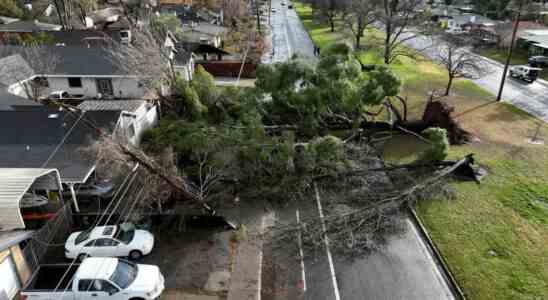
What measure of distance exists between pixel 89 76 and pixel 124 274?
2149 centimetres

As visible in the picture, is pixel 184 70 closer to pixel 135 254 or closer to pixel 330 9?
pixel 135 254

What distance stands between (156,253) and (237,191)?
16.6 feet

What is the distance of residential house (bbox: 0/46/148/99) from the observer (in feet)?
94.3

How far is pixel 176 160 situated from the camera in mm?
19328

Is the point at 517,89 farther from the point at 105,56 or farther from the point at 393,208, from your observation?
the point at 105,56

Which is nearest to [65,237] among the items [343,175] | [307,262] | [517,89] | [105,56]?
[307,262]

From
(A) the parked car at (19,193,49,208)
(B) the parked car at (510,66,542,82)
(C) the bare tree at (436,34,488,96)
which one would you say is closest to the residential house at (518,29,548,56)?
(C) the bare tree at (436,34,488,96)

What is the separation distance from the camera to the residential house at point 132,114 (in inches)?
775

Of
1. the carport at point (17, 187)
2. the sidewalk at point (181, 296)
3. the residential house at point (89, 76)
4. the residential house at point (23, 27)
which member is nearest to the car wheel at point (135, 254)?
the sidewalk at point (181, 296)

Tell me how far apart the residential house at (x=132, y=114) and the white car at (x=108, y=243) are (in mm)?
5856

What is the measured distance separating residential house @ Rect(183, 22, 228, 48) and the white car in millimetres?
34797

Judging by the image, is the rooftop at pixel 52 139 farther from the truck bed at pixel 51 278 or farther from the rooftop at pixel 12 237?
the truck bed at pixel 51 278

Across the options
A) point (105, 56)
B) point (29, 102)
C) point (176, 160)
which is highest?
point (105, 56)

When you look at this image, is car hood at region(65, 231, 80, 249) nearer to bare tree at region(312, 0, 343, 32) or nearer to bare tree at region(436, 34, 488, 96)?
bare tree at region(436, 34, 488, 96)
